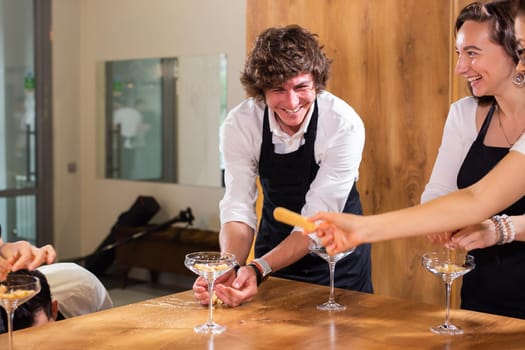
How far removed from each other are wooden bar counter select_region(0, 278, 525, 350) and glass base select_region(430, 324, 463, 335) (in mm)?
22

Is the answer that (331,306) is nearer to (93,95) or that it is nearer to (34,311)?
(34,311)

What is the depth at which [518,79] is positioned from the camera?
2.31 metres

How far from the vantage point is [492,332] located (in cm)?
192

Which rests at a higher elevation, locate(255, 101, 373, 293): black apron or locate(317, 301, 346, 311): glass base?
locate(255, 101, 373, 293): black apron

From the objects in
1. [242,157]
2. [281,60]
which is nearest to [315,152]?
[242,157]

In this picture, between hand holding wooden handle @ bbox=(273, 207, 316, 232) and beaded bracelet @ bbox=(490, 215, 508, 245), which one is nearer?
hand holding wooden handle @ bbox=(273, 207, 316, 232)

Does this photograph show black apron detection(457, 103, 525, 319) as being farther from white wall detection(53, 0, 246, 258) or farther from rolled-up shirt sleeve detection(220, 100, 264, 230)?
white wall detection(53, 0, 246, 258)

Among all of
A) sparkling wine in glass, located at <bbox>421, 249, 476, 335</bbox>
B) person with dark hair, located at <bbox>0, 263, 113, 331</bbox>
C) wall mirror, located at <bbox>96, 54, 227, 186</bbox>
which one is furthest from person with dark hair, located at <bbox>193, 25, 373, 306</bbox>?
wall mirror, located at <bbox>96, 54, 227, 186</bbox>

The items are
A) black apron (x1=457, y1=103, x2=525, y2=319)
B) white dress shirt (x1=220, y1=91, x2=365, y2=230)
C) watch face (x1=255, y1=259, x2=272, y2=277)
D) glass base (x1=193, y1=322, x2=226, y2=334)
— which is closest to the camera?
glass base (x1=193, y1=322, x2=226, y2=334)

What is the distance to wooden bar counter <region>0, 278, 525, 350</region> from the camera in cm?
181

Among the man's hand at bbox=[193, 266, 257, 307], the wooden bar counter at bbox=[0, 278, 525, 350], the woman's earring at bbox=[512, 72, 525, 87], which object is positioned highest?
the woman's earring at bbox=[512, 72, 525, 87]

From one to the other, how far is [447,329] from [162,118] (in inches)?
196

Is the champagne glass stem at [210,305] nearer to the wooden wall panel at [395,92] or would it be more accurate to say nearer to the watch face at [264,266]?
the watch face at [264,266]

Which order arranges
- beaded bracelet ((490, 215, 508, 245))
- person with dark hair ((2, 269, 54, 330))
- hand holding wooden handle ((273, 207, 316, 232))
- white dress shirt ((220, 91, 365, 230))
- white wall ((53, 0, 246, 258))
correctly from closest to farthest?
hand holding wooden handle ((273, 207, 316, 232)) < beaded bracelet ((490, 215, 508, 245)) < person with dark hair ((2, 269, 54, 330)) < white dress shirt ((220, 91, 365, 230)) < white wall ((53, 0, 246, 258))
